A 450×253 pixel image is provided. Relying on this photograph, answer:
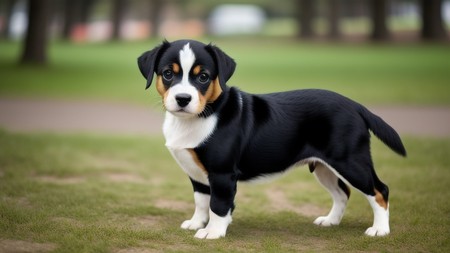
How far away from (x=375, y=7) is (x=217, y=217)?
124 ft

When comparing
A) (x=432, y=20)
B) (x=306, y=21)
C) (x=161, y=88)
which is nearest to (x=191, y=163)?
(x=161, y=88)

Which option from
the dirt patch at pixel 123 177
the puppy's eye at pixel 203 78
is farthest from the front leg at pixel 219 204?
the dirt patch at pixel 123 177

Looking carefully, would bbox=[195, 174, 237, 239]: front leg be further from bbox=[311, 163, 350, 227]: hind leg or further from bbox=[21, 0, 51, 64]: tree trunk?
bbox=[21, 0, 51, 64]: tree trunk

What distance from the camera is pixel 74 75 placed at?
83.5 feet

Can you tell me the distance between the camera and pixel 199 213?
7.14m

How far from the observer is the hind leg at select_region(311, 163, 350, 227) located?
7.29 meters

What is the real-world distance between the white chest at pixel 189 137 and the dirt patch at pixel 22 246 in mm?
1445

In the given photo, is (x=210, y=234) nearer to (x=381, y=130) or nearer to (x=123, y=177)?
(x=381, y=130)

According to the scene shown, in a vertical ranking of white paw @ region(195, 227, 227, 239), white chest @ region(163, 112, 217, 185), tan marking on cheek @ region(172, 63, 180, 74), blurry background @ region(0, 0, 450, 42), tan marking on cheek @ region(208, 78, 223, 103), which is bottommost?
blurry background @ region(0, 0, 450, 42)

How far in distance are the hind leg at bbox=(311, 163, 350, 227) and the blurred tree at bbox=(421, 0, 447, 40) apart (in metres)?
35.1

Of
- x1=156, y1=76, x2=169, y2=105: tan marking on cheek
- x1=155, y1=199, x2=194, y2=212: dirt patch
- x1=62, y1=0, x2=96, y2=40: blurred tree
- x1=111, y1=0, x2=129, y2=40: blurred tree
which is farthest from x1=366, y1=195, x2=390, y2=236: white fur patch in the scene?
x1=111, y1=0, x2=129, y2=40: blurred tree

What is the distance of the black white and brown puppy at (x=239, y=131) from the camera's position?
6289 mm

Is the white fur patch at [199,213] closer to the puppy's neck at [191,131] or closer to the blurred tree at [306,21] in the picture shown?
the puppy's neck at [191,131]

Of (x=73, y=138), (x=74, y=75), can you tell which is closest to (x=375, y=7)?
(x=74, y=75)
